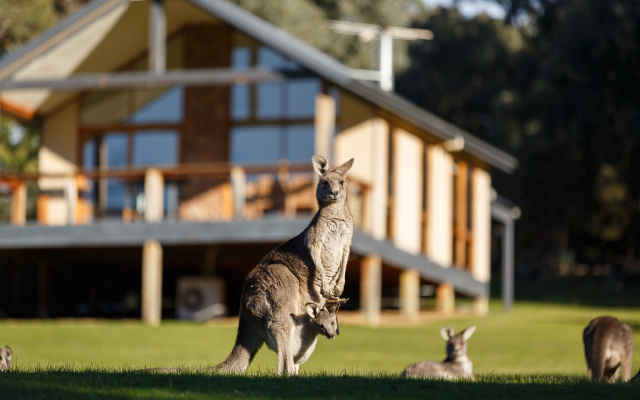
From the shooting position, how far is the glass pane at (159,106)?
2627 centimetres

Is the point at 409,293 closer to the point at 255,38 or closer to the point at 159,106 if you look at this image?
the point at 255,38

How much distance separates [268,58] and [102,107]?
15.3 feet

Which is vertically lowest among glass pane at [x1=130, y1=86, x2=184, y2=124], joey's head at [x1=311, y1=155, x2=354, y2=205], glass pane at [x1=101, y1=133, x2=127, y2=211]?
joey's head at [x1=311, y1=155, x2=354, y2=205]

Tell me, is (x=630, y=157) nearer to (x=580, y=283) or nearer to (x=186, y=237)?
(x=580, y=283)

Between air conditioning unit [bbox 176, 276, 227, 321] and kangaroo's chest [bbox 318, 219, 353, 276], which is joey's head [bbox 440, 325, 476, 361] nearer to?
kangaroo's chest [bbox 318, 219, 353, 276]

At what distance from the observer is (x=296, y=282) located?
29.7 feet

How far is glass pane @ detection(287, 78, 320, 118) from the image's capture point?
25.7 meters

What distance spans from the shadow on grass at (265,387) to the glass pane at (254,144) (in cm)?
1662

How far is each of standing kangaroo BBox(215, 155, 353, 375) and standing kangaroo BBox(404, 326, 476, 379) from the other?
2.98m

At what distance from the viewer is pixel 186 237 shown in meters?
23.2

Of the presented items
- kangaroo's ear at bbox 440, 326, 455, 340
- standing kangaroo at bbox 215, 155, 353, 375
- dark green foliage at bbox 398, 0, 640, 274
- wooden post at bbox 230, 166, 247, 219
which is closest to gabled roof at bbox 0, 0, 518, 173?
wooden post at bbox 230, 166, 247, 219

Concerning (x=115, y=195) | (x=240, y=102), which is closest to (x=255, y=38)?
A: (x=240, y=102)

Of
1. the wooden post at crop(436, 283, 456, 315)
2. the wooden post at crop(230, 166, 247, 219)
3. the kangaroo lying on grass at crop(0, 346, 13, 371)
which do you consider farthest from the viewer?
the wooden post at crop(436, 283, 456, 315)

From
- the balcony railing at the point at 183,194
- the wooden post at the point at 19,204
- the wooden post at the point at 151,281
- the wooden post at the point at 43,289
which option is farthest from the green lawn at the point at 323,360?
the wooden post at the point at 43,289
